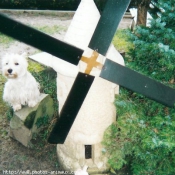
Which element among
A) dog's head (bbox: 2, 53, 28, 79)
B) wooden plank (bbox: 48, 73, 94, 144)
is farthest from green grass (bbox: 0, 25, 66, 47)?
wooden plank (bbox: 48, 73, 94, 144)

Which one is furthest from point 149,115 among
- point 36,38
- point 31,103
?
point 31,103

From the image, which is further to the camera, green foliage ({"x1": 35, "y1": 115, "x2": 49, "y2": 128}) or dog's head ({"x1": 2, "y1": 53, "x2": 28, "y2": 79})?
green foliage ({"x1": 35, "y1": 115, "x2": 49, "y2": 128})

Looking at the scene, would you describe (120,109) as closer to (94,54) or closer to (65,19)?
(94,54)

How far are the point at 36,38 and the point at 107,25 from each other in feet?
1.86

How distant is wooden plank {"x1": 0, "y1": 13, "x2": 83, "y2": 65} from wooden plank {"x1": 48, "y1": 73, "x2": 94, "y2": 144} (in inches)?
10.8

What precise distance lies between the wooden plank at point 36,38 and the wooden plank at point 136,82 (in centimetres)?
28

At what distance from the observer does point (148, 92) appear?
2.39 m

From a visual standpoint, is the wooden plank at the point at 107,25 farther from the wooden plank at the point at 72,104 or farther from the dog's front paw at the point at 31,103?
the dog's front paw at the point at 31,103

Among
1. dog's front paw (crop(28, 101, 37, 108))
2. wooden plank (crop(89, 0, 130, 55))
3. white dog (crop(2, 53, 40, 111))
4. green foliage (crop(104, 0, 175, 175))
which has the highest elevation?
wooden plank (crop(89, 0, 130, 55))

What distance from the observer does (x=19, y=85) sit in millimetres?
4773

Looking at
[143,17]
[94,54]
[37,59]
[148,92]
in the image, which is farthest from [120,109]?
[37,59]

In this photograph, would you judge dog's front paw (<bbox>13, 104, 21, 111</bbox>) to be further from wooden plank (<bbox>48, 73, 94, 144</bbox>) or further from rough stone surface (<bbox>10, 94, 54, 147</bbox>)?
wooden plank (<bbox>48, 73, 94, 144</bbox>)

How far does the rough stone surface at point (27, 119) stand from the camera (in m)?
4.96

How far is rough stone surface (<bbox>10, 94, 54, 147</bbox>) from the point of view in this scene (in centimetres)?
496
